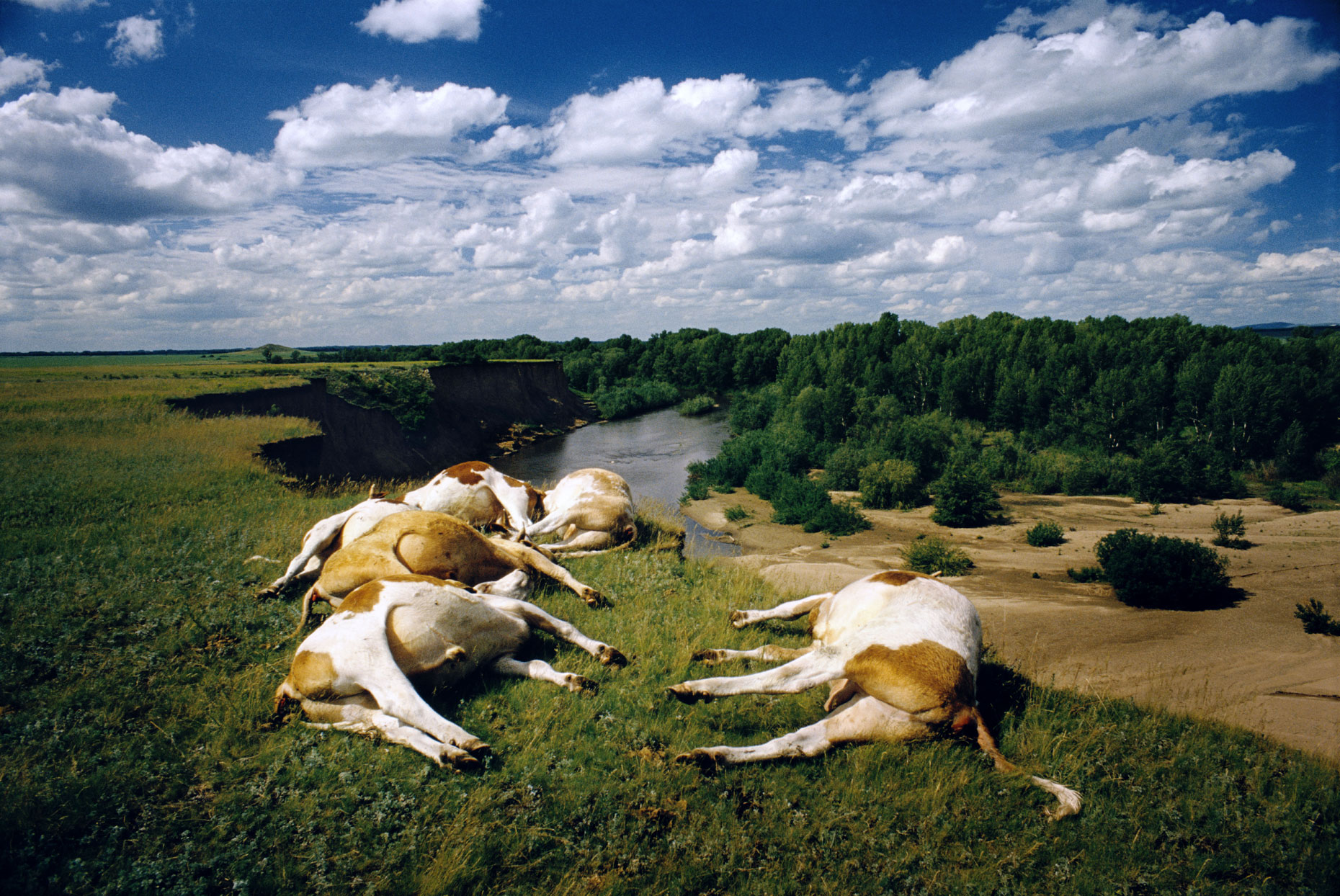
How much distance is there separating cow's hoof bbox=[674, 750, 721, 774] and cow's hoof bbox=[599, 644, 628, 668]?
1.08 m

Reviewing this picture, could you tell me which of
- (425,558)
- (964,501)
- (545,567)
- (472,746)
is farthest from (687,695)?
(964,501)

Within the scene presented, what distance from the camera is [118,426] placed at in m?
15.8

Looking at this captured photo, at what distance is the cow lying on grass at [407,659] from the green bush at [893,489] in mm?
31515

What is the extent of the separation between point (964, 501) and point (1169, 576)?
1663 centimetres

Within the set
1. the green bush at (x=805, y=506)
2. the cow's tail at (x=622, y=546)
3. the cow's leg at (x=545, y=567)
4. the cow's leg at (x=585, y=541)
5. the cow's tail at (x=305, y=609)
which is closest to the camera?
the cow's tail at (x=305, y=609)

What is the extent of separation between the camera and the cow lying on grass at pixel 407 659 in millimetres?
3434

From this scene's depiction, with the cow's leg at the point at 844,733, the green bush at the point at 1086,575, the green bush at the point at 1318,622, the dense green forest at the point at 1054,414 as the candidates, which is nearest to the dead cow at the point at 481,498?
the cow's leg at the point at 844,733

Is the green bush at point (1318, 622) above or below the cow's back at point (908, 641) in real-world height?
below

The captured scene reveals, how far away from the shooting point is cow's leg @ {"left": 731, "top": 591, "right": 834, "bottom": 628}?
519cm

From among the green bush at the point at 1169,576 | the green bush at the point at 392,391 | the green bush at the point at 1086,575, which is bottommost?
the green bush at the point at 1086,575

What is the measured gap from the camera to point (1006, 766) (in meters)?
3.47

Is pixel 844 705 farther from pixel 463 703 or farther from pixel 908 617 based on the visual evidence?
pixel 463 703

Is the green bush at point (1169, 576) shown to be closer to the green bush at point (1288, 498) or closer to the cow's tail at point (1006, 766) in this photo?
the cow's tail at point (1006, 766)

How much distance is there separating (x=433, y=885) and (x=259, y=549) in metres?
5.53
